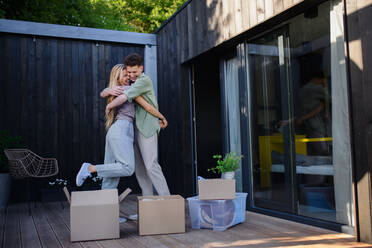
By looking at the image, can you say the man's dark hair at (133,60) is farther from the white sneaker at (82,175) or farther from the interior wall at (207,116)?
the interior wall at (207,116)

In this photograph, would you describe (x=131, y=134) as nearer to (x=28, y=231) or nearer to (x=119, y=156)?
(x=119, y=156)

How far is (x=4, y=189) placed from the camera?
4.38 metres

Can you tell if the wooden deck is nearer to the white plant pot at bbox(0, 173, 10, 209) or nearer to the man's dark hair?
the white plant pot at bbox(0, 173, 10, 209)

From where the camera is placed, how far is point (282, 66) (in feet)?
10.7

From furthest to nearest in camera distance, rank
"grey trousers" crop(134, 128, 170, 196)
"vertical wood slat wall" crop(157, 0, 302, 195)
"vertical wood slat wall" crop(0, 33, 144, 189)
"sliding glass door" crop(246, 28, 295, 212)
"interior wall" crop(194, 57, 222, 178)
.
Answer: "interior wall" crop(194, 57, 222, 178), "vertical wood slat wall" crop(0, 33, 144, 189), "vertical wood slat wall" crop(157, 0, 302, 195), "sliding glass door" crop(246, 28, 295, 212), "grey trousers" crop(134, 128, 170, 196)

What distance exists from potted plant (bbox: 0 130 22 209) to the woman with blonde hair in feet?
6.14

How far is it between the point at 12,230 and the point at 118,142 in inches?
46.9

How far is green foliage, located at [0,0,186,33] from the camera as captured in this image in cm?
1070

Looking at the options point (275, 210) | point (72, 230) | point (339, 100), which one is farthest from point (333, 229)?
point (72, 230)

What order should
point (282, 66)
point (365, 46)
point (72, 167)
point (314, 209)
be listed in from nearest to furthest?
point (365, 46) → point (314, 209) → point (282, 66) → point (72, 167)

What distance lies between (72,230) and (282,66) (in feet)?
7.41

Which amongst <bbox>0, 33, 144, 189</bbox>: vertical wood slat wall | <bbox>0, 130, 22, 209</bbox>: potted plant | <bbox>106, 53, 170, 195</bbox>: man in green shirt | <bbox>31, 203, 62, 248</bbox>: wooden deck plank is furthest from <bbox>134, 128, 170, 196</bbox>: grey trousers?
<bbox>0, 33, 144, 189</bbox>: vertical wood slat wall

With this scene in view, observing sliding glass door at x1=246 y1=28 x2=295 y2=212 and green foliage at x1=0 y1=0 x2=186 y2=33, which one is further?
green foliage at x1=0 y1=0 x2=186 y2=33

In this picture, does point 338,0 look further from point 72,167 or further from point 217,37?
point 72,167
